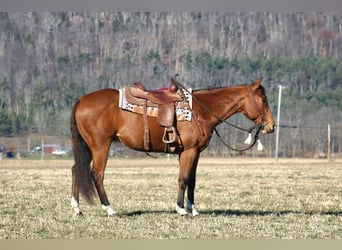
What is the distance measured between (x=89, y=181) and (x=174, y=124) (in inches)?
61.3

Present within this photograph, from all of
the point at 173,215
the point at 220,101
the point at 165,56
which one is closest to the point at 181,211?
the point at 173,215

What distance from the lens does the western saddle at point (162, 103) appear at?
11.9 m

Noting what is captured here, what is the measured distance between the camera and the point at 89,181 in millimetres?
12039

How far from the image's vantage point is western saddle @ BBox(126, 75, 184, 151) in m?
11.9

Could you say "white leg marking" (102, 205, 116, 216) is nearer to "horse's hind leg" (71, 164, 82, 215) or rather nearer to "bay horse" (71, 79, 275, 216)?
"bay horse" (71, 79, 275, 216)

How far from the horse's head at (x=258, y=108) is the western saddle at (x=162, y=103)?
1.07 m

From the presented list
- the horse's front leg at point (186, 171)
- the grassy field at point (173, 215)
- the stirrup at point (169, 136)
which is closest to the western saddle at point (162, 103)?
the stirrup at point (169, 136)

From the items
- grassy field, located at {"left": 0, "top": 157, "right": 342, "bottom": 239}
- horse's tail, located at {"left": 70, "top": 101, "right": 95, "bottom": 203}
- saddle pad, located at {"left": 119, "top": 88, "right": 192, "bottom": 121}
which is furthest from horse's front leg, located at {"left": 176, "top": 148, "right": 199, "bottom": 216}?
horse's tail, located at {"left": 70, "top": 101, "right": 95, "bottom": 203}

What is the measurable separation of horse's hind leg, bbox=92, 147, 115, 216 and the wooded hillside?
58906 mm

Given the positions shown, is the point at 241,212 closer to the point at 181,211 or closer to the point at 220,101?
the point at 181,211

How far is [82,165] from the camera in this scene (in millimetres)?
12125

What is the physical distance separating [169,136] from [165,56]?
8997cm

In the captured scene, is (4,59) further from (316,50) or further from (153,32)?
(316,50)

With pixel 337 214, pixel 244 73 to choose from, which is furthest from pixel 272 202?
pixel 244 73
